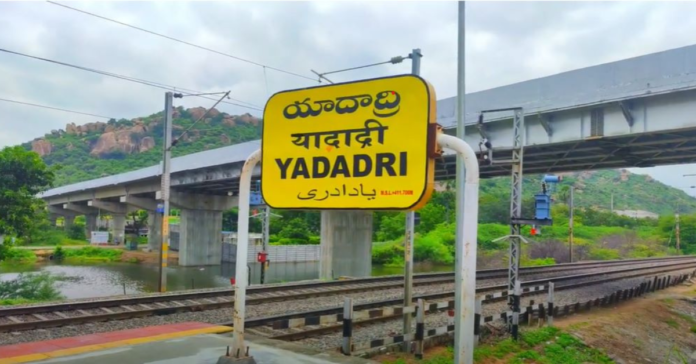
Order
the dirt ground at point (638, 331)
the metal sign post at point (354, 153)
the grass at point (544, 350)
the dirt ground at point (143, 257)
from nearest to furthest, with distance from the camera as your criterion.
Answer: the metal sign post at point (354, 153), the grass at point (544, 350), the dirt ground at point (638, 331), the dirt ground at point (143, 257)

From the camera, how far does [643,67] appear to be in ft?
60.3

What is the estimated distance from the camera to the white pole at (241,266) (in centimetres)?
693

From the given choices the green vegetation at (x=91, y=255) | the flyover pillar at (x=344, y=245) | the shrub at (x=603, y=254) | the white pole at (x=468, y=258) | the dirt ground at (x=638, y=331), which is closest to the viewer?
the white pole at (x=468, y=258)

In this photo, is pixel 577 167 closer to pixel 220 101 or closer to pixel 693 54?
pixel 693 54

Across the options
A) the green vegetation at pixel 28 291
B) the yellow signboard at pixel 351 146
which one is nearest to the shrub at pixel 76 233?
the green vegetation at pixel 28 291

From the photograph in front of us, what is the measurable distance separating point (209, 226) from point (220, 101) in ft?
103

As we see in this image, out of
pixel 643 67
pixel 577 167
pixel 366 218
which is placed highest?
pixel 643 67

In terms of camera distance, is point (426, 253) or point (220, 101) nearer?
point (220, 101)

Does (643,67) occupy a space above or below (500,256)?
above

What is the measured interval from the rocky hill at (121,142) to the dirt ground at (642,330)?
89.3m

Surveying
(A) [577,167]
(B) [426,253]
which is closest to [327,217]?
(A) [577,167]

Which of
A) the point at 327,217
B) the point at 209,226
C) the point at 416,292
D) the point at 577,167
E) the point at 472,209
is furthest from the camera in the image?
the point at 209,226

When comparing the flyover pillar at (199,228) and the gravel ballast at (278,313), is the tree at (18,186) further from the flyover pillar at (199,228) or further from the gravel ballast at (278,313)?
the gravel ballast at (278,313)

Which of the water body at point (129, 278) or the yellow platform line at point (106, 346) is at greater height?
the yellow platform line at point (106, 346)
